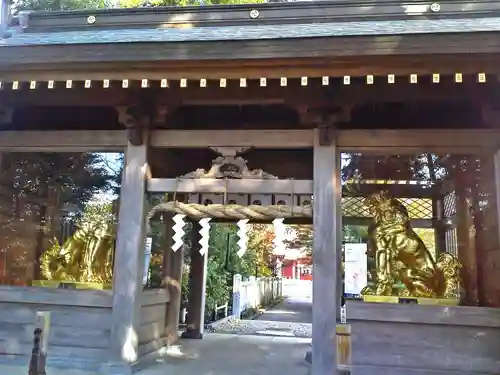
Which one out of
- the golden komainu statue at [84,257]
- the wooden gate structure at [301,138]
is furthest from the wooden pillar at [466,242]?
the golden komainu statue at [84,257]

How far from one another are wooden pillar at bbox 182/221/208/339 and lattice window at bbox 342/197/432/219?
3.21 meters

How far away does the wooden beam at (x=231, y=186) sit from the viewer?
4.40 meters

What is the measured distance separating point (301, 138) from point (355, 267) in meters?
1.42

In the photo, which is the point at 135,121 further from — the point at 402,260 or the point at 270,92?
the point at 402,260

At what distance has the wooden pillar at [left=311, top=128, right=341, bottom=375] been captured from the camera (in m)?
4.07

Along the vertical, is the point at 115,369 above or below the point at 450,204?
below

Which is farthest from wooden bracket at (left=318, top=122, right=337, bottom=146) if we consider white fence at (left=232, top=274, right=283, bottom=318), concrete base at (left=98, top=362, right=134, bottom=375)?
white fence at (left=232, top=274, right=283, bottom=318)

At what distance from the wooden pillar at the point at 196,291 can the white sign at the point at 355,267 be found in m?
3.14

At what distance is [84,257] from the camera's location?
506cm

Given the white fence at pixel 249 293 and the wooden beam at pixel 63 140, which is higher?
the wooden beam at pixel 63 140

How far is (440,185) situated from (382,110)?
0.97 metres

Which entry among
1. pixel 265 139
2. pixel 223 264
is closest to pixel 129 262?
pixel 265 139

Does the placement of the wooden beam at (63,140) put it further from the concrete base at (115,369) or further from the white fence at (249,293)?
the white fence at (249,293)

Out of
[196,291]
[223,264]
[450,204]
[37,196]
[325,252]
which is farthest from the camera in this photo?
[223,264]
